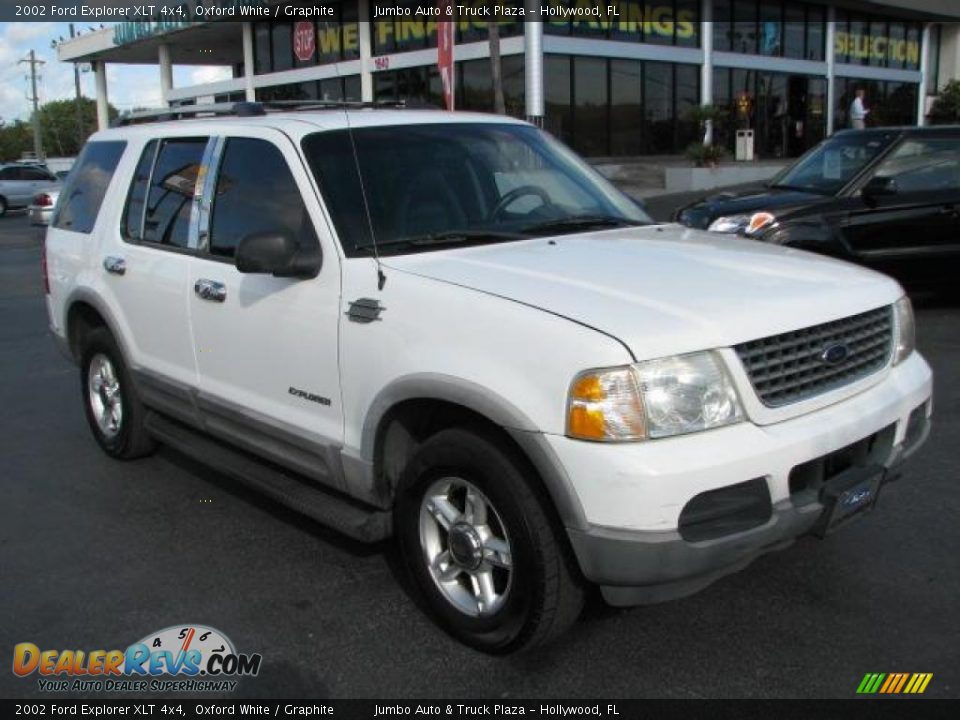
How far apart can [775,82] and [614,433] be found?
2984 cm

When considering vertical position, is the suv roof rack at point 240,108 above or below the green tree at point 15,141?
below

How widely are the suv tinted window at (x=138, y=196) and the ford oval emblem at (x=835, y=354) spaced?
3469 mm

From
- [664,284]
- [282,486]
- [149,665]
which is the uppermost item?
[664,284]

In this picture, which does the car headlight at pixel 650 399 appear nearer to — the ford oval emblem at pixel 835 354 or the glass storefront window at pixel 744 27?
the ford oval emblem at pixel 835 354

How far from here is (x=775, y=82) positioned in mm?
29906

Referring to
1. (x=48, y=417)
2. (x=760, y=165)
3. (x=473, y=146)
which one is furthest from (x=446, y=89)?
(x=760, y=165)

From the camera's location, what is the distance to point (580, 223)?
424cm

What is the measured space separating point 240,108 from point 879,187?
5953mm

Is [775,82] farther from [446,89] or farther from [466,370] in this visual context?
[466,370]

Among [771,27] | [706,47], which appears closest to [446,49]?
[706,47]

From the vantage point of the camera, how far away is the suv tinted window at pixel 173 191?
4.64m

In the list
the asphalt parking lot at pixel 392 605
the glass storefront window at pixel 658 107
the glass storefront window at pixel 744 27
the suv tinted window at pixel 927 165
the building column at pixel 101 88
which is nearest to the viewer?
the asphalt parking lot at pixel 392 605

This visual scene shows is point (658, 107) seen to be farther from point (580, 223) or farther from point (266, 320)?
point (266, 320)
